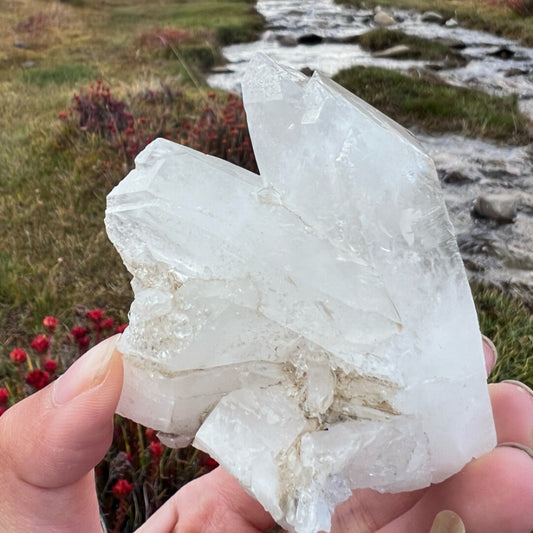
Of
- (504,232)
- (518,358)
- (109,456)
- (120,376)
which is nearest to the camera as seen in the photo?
(120,376)

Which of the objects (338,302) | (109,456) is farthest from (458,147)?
(338,302)

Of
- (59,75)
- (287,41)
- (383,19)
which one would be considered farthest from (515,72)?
(59,75)

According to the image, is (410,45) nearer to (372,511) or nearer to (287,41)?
(287,41)

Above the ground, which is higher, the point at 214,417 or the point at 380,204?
the point at 380,204

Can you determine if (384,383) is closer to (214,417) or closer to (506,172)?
(214,417)

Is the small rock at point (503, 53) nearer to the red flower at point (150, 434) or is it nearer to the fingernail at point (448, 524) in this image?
the red flower at point (150, 434)

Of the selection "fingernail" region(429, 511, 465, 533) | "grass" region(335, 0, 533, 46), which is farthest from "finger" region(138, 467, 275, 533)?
"grass" region(335, 0, 533, 46)
